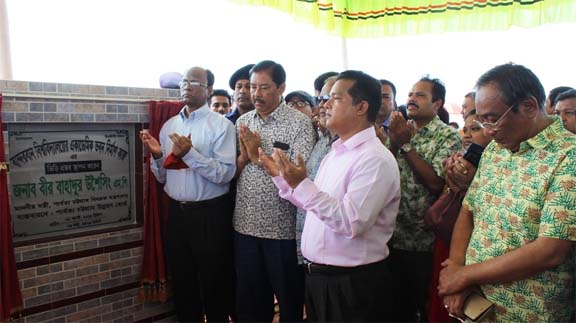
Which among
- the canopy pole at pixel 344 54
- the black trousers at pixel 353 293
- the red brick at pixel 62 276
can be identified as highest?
the canopy pole at pixel 344 54

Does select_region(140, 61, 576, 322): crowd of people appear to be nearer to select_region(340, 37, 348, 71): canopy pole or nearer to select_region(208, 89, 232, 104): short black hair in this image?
select_region(208, 89, 232, 104): short black hair

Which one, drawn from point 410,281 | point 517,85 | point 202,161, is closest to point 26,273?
point 202,161

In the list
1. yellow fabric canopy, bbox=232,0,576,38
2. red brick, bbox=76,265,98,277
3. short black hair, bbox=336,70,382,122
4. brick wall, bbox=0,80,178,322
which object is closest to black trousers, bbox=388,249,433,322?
short black hair, bbox=336,70,382,122

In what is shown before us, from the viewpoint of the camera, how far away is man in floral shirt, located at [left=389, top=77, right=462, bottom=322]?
86.8 inches

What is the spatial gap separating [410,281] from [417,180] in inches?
20.0

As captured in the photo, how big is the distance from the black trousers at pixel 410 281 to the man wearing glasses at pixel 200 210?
976 millimetres

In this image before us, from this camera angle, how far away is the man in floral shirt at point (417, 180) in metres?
2.21

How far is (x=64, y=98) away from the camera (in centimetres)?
258

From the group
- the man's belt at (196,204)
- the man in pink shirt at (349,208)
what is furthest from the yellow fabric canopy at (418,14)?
the man in pink shirt at (349,208)

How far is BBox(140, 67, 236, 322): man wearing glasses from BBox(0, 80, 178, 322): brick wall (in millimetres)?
295

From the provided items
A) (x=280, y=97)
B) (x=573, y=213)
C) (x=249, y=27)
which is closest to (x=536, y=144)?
(x=573, y=213)

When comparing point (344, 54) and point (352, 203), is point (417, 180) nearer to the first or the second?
point (352, 203)

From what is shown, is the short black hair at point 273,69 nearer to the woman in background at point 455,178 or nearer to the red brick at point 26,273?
the woman in background at point 455,178

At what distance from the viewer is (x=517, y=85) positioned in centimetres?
135
